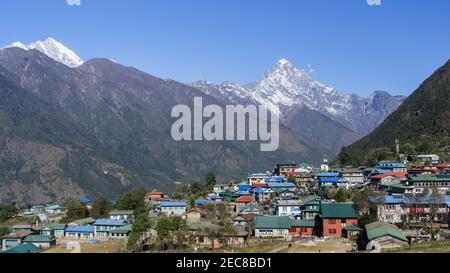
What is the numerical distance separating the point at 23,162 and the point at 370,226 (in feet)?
454

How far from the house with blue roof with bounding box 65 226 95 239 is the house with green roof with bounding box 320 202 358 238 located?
59.3 ft

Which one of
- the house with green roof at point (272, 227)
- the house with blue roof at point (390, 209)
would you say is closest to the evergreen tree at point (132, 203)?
the house with green roof at point (272, 227)

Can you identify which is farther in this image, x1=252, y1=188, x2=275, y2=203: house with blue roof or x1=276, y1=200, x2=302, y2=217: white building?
x1=252, y1=188, x2=275, y2=203: house with blue roof

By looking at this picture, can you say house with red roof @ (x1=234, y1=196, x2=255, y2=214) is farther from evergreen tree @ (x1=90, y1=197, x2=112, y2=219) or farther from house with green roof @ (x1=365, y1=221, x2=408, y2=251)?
house with green roof @ (x1=365, y1=221, x2=408, y2=251)

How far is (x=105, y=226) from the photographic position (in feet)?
125

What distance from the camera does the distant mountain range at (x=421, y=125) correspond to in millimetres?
61478

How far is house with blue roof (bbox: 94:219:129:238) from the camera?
37.8 metres

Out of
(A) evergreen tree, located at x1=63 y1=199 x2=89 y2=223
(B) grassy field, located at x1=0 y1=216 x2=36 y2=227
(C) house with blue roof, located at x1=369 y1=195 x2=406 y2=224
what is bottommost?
(B) grassy field, located at x1=0 y1=216 x2=36 y2=227

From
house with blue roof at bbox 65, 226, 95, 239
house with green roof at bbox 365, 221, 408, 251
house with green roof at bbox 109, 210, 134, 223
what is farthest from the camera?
house with green roof at bbox 109, 210, 134, 223

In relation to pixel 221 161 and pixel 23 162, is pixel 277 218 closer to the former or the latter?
pixel 23 162

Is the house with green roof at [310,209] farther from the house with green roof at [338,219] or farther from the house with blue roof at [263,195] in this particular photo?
the house with blue roof at [263,195]

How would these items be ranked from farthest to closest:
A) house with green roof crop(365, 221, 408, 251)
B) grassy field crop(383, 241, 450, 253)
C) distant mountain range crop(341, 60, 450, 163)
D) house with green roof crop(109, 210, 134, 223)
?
distant mountain range crop(341, 60, 450, 163), house with green roof crop(109, 210, 134, 223), house with green roof crop(365, 221, 408, 251), grassy field crop(383, 241, 450, 253)

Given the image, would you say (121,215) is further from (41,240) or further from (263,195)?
(263,195)

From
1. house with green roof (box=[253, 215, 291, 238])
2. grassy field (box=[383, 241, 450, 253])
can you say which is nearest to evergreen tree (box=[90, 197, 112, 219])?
house with green roof (box=[253, 215, 291, 238])
